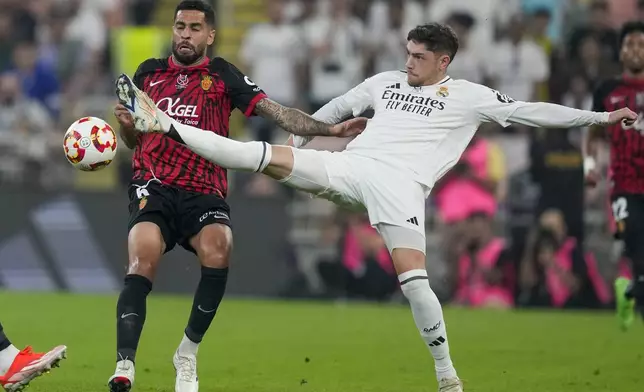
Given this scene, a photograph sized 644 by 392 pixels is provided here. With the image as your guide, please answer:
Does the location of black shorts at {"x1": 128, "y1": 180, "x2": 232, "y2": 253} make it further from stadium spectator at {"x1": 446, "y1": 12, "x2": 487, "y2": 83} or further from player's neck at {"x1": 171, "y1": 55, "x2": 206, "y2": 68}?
stadium spectator at {"x1": 446, "y1": 12, "x2": 487, "y2": 83}

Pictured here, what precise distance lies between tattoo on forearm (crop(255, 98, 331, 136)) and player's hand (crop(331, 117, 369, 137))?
66 mm

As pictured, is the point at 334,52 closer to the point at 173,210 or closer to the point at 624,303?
the point at 624,303

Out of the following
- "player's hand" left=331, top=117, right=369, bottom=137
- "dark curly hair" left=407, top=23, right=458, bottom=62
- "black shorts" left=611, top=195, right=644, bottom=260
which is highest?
"dark curly hair" left=407, top=23, right=458, bottom=62

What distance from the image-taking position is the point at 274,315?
1584 cm

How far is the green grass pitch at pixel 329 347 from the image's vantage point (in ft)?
31.4

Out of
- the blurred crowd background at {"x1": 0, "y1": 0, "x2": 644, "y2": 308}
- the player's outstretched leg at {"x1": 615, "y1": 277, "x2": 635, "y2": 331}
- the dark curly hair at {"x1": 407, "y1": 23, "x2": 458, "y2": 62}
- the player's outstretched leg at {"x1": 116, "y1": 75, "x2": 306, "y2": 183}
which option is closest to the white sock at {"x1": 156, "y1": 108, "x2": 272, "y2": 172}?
the player's outstretched leg at {"x1": 116, "y1": 75, "x2": 306, "y2": 183}

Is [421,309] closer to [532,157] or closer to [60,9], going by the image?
[532,157]

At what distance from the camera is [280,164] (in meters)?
8.18

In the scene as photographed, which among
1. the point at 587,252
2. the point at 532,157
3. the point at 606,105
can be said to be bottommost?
the point at 587,252

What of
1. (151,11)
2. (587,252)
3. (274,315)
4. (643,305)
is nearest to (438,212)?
(587,252)

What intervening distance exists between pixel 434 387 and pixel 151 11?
14.7 metres

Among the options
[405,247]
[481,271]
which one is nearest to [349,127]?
[405,247]

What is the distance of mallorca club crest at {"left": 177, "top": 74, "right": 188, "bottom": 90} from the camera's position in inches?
339

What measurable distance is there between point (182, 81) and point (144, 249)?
1.28 metres
